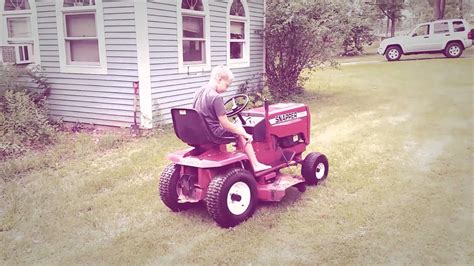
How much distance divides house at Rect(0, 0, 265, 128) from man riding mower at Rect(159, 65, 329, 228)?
150 inches

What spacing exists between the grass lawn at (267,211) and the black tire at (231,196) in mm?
106

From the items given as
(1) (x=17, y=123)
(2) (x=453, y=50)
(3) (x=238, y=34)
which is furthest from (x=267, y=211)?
(2) (x=453, y=50)

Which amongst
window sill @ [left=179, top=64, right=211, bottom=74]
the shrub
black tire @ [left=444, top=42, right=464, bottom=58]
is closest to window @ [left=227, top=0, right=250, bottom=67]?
the shrub

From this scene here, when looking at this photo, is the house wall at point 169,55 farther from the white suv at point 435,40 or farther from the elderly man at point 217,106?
the white suv at point 435,40

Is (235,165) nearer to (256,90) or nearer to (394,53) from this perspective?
(256,90)

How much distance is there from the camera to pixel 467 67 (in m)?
16.4

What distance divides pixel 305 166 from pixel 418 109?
601cm

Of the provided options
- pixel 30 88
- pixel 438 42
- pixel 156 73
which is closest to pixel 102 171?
pixel 156 73

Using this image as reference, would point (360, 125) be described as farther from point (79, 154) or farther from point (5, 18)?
point (5, 18)

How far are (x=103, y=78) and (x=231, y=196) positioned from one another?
529 centimetres

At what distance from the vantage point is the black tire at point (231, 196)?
3932mm

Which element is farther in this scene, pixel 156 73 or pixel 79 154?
pixel 156 73

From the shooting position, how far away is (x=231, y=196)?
4.09 meters

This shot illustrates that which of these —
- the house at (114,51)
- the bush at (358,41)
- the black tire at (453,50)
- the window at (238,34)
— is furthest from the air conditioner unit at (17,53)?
the bush at (358,41)
